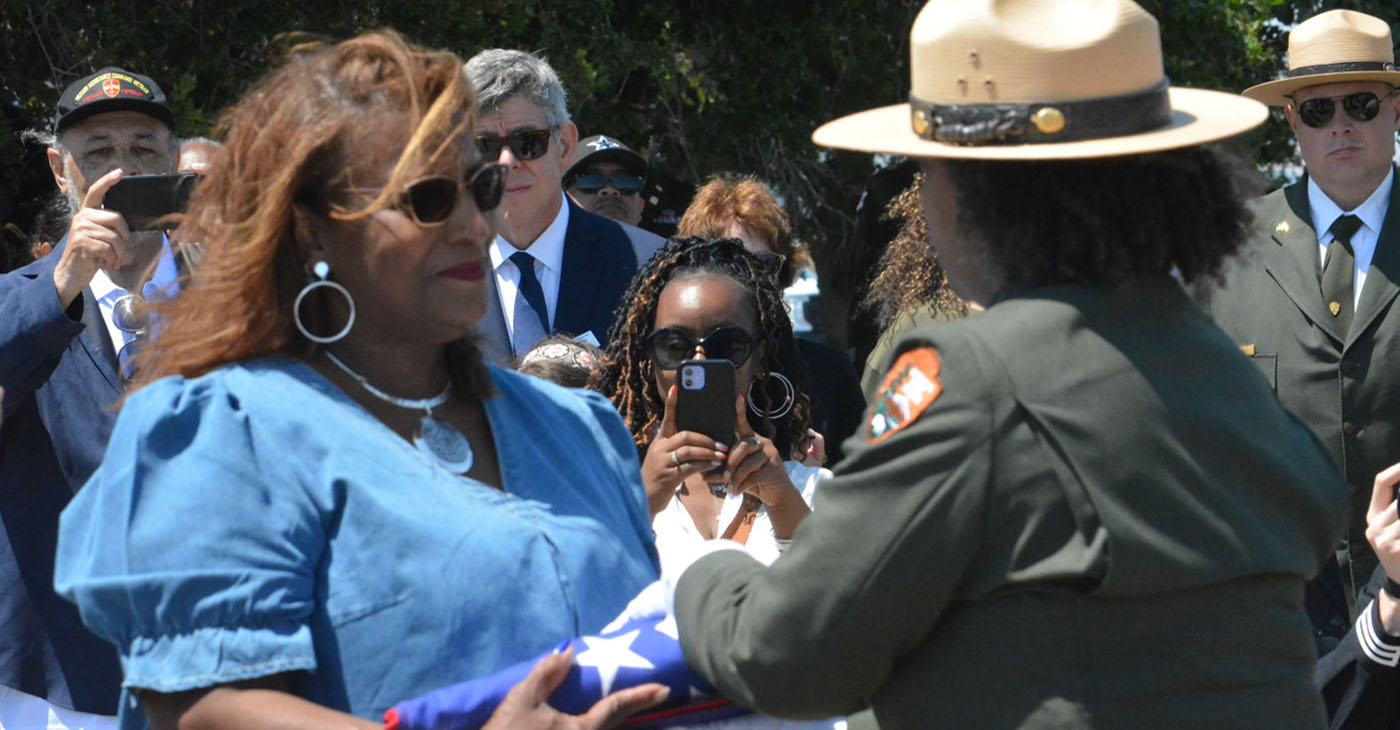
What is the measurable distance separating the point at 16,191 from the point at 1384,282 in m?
5.71

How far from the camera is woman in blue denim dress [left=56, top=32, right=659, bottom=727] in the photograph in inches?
83.4

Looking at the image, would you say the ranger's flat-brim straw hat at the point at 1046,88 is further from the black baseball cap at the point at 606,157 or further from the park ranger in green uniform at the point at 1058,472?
the black baseball cap at the point at 606,157

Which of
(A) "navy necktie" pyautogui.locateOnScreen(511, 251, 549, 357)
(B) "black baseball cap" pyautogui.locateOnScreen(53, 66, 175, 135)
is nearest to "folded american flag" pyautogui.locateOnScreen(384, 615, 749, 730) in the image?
(A) "navy necktie" pyautogui.locateOnScreen(511, 251, 549, 357)

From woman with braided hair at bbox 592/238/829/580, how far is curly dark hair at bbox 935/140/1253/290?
1.41 meters

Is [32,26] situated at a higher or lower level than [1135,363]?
lower

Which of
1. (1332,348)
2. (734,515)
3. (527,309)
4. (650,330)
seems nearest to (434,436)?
(734,515)

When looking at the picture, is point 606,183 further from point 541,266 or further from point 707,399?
point 707,399

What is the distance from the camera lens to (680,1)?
9523 millimetres

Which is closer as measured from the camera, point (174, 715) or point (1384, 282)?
point (174, 715)

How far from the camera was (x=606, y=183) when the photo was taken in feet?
20.8

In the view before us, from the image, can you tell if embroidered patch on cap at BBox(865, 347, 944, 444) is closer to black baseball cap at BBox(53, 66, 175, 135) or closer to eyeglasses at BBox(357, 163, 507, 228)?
eyeglasses at BBox(357, 163, 507, 228)

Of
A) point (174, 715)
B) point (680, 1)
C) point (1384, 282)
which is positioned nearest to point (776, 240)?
point (1384, 282)

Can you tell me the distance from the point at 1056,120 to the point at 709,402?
157 centimetres

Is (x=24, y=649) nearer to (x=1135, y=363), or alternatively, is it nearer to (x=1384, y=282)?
(x=1135, y=363)
